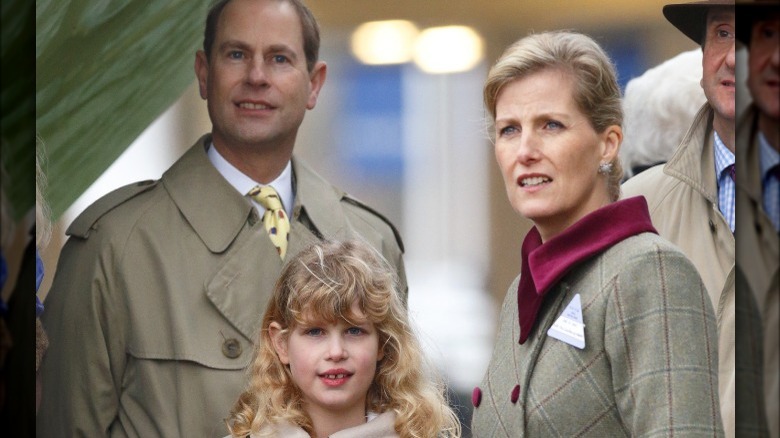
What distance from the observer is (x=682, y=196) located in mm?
3746

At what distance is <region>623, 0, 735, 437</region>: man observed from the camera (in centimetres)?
364

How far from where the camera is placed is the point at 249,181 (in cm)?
388

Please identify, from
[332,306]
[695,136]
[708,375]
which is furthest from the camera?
[695,136]

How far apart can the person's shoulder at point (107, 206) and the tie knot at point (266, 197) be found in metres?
0.29

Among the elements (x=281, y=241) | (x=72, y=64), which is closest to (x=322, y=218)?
(x=281, y=241)

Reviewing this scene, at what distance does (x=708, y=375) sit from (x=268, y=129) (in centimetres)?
145

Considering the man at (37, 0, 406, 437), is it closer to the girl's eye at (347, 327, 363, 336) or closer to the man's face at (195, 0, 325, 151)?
the man's face at (195, 0, 325, 151)

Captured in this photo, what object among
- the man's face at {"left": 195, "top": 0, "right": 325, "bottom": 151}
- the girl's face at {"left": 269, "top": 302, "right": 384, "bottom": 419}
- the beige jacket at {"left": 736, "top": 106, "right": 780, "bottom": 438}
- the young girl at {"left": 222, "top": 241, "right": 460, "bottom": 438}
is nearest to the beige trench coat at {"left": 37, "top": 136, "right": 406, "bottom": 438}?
the man's face at {"left": 195, "top": 0, "right": 325, "bottom": 151}

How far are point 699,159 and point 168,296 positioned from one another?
5.05 ft

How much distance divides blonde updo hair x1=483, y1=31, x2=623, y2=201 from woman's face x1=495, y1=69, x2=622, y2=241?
2cm

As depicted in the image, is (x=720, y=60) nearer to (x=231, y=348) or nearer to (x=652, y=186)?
(x=652, y=186)

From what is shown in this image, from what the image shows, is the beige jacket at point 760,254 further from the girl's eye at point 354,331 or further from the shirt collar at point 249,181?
the shirt collar at point 249,181

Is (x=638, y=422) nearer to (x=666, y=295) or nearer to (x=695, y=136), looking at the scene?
(x=666, y=295)

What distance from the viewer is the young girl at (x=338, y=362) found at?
3377 mm
